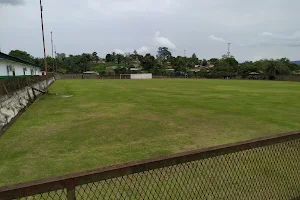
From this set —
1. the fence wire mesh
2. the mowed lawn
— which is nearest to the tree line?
the mowed lawn

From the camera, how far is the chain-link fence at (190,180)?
6.46 ft

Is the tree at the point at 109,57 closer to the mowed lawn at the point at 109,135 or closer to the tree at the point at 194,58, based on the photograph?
the tree at the point at 194,58

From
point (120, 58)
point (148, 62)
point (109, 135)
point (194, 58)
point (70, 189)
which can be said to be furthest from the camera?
point (194, 58)

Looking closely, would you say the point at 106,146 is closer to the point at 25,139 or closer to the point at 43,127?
the point at 25,139

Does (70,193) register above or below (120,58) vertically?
below

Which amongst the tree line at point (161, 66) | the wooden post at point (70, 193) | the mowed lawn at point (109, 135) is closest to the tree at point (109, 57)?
the tree line at point (161, 66)

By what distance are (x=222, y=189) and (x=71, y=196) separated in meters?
3.04

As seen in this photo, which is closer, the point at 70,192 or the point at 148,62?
the point at 70,192

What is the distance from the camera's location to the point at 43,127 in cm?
912

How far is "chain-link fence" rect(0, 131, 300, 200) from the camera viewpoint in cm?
197

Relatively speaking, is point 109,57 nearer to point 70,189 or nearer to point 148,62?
point 148,62

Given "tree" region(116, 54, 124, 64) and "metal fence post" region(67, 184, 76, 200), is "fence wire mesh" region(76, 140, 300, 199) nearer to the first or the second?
"metal fence post" region(67, 184, 76, 200)

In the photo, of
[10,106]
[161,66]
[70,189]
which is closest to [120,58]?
[161,66]

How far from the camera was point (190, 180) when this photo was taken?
4.60m
